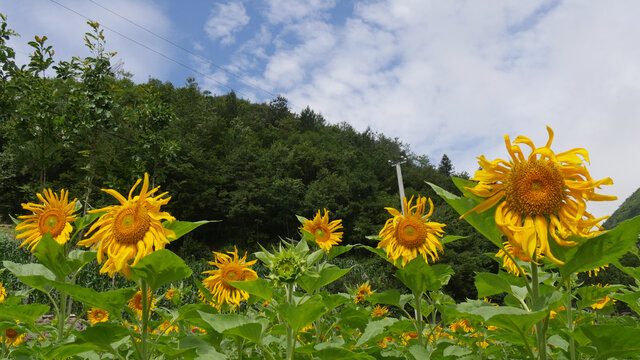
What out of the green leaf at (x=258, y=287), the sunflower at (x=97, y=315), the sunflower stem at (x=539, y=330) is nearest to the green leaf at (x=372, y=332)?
the green leaf at (x=258, y=287)

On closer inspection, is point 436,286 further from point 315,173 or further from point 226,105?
point 226,105

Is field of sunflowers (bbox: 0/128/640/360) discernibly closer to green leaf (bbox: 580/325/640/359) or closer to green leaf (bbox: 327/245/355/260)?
green leaf (bbox: 580/325/640/359)

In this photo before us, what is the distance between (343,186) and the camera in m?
34.9

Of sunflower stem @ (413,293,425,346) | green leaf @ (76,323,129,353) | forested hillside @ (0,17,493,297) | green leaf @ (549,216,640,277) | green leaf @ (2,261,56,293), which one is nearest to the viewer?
green leaf @ (549,216,640,277)

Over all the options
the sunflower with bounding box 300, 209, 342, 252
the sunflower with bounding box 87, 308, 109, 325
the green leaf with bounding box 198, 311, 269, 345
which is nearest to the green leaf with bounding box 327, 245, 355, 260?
the sunflower with bounding box 300, 209, 342, 252

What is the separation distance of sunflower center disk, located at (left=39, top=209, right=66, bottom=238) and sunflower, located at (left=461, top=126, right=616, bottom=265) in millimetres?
1836

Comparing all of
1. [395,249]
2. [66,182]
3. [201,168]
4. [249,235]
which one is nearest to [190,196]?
[201,168]

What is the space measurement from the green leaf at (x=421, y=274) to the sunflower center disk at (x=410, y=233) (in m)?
0.24

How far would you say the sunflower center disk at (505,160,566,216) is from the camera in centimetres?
100

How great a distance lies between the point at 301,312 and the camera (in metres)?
1.24

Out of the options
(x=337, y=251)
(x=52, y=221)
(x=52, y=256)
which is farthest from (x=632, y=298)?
(x=52, y=221)

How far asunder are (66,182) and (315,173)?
21.6 m

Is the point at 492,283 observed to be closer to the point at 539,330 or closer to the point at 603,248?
the point at 539,330

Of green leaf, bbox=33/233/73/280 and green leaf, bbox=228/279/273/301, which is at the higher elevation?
green leaf, bbox=33/233/73/280
